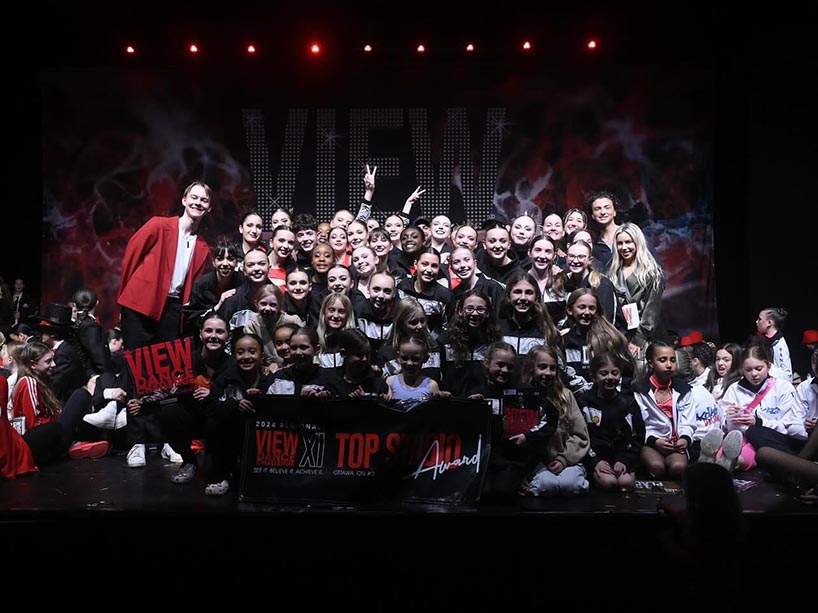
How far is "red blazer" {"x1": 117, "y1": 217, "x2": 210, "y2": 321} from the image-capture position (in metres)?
7.08

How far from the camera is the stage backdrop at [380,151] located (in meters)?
7.73

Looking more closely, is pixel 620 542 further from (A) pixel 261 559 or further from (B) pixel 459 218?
(B) pixel 459 218

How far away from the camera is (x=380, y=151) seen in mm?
7805

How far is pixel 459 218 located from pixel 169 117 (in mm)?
3017

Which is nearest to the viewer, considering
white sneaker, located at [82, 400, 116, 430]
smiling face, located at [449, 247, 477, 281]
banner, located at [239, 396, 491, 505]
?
banner, located at [239, 396, 491, 505]

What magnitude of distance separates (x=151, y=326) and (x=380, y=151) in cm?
275

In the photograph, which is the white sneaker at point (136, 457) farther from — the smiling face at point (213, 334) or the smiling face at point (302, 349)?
the smiling face at point (302, 349)

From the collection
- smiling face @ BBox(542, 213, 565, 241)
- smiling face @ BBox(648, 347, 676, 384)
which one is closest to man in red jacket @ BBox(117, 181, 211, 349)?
smiling face @ BBox(542, 213, 565, 241)

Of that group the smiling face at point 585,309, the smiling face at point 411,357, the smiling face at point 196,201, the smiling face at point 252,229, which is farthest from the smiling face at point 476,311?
the smiling face at point 196,201

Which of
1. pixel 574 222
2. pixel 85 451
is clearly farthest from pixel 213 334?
pixel 574 222

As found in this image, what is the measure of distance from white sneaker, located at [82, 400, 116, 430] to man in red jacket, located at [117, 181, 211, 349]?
0.86 metres

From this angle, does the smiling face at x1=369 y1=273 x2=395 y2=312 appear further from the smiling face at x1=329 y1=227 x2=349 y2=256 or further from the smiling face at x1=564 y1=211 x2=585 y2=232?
the smiling face at x1=564 y1=211 x2=585 y2=232

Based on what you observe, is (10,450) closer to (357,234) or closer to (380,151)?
(357,234)

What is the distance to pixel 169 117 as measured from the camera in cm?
775
